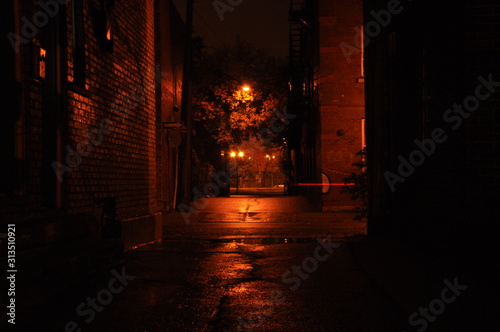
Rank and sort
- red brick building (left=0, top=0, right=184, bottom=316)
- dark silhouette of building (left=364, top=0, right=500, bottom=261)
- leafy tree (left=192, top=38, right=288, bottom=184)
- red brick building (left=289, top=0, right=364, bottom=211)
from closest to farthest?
red brick building (left=0, top=0, right=184, bottom=316), dark silhouette of building (left=364, top=0, right=500, bottom=261), red brick building (left=289, top=0, right=364, bottom=211), leafy tree (left=192, top=38, right=288, bottom=184)

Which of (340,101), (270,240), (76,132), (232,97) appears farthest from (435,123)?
(232,97)

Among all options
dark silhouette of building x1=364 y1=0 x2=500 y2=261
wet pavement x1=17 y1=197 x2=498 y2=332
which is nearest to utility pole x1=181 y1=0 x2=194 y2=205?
wet pavement x1=17 y1=197 x2=498 y2=332

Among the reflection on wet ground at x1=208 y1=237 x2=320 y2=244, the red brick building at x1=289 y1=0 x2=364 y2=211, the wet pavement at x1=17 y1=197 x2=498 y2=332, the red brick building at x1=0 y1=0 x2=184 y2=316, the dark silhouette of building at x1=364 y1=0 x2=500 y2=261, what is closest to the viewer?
the wet pavement at x1=17 y1=197 x2=498 y2=332

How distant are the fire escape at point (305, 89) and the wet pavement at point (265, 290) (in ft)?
38.9

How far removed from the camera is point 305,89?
24.2 m

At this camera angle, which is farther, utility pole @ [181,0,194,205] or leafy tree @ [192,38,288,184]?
leafy tree @ [192,38,288,184]

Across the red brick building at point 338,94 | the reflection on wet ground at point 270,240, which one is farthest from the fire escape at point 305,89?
the reflection on wet ground at point 270,240

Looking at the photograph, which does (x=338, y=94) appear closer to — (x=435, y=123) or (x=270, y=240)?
(x=270, y=240)

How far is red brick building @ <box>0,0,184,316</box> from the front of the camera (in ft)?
17.1

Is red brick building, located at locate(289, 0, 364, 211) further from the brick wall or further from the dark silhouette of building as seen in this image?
the dark silhouette of building

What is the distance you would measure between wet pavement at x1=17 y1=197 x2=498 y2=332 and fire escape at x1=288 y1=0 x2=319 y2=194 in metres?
11.9

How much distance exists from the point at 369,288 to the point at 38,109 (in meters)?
4.23

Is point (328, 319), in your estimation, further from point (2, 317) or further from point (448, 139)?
point (448, 139)

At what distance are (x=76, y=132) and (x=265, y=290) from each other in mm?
3287
